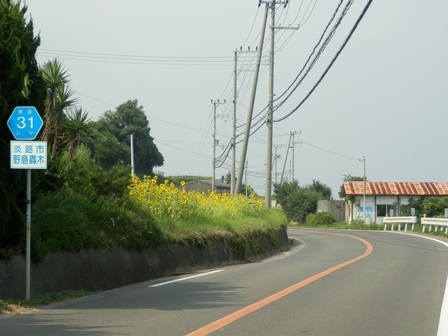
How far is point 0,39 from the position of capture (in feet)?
46.1

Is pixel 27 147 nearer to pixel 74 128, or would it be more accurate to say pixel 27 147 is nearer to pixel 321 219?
pixel 74 128

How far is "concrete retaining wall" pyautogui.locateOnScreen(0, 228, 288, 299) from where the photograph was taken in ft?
46.6

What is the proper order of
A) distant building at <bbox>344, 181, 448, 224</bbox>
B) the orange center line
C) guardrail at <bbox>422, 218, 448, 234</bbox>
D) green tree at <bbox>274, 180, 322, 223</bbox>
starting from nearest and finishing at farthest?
the orange center line, guardrail at <bbox>422, 218, 448, 234</bbox>, distant building at <bbox>344, 181, 448, 224</bbox>, green tree at <bbox>274, 180, 322, 223</bbox>

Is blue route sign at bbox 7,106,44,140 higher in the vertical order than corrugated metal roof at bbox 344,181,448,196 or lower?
lower

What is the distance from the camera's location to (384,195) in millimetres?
77188

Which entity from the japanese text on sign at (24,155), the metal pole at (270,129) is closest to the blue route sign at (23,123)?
the japanese text on sign at (24,155)

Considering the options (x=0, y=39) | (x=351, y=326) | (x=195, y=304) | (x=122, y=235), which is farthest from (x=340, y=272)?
(x=0, y=39)

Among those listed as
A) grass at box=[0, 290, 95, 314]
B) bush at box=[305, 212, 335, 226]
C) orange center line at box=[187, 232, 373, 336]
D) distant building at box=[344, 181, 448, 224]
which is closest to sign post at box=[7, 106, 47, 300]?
grass at box=[0, 290, 95, 314]

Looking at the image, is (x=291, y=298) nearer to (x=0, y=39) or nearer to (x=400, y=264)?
(x=0, y=39)

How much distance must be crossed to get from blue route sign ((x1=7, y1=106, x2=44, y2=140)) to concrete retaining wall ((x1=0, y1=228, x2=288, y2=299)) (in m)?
2.31

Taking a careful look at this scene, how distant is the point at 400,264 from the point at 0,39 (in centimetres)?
1330

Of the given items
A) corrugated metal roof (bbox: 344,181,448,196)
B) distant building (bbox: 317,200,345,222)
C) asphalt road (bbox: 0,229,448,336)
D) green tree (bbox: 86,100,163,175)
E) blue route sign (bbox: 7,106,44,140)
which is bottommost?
asphalt road (bbox: 0,229,448,336)

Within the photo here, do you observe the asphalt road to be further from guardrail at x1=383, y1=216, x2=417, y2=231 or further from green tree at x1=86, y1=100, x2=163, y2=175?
green tree at x1=86, y1=100, x2=163, y2=175

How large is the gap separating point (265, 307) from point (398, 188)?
221 ft
